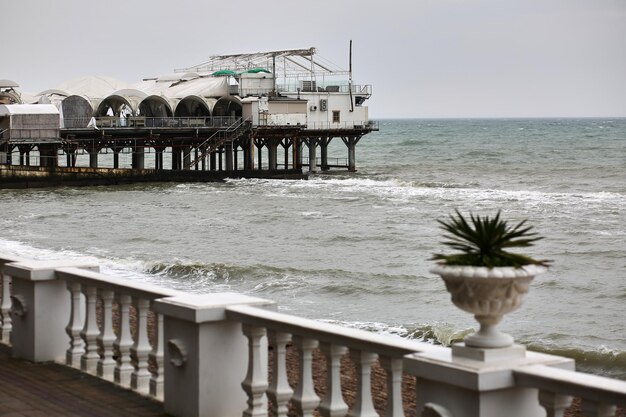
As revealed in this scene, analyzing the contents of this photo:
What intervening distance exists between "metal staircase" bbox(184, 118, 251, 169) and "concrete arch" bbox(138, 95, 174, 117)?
121 inches

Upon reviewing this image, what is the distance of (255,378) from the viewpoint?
6992 mm

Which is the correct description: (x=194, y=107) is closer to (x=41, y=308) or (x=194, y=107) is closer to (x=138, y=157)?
(x=138, y=157)

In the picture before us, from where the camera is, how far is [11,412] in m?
7.81

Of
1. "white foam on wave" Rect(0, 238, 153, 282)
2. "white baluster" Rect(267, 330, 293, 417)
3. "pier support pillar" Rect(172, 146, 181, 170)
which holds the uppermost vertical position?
"white baluster" Rect(267, 330, 293, 417)

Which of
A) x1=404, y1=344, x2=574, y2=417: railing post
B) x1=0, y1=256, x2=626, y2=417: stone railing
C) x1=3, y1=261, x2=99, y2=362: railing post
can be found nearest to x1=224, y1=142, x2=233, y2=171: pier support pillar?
x1=0, y1=256, x2=626, y2=417: stone railing

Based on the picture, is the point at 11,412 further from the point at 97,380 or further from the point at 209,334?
the point at 209,334

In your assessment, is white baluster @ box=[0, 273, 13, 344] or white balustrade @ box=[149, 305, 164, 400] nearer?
white balustrade @ box=[149, 305, 164, 400]

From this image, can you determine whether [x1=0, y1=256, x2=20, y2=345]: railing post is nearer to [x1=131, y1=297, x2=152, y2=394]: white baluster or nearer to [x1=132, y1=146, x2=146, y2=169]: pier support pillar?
[x1=131, y1=297, x2=152, y2=394]: white baluster

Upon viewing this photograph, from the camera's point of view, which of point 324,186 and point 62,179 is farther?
point 324,186

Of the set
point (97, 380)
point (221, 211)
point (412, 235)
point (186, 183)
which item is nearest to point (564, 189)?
point (186, 183)

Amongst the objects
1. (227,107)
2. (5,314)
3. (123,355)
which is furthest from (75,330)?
(227,107)

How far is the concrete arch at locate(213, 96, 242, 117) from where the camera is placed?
7325cm

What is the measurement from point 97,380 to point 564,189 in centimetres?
6213

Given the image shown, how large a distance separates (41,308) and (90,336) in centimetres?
62
